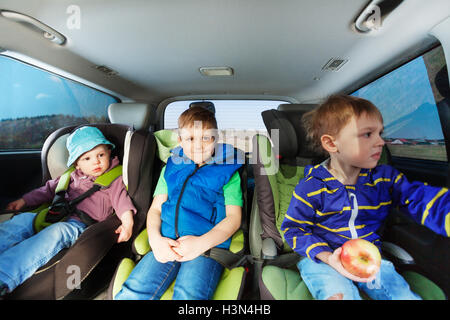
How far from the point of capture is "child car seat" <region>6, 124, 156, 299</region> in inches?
32.0

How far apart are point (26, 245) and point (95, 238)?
12.4 inches

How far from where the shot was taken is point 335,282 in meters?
0.61

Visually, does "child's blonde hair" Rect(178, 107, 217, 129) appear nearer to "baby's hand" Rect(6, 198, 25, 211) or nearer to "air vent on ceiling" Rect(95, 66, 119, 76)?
"baby's hand" Rect(6, 198, 25, 211)

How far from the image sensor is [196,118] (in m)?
0.93

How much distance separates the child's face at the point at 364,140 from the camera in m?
0.67

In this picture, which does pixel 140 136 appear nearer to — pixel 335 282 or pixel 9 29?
pixel 9 29

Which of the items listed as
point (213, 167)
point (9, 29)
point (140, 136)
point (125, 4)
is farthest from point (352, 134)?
point (9, 29)

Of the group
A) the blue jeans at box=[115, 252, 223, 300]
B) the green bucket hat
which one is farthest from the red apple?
the green bucket hat

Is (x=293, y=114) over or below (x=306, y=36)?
below

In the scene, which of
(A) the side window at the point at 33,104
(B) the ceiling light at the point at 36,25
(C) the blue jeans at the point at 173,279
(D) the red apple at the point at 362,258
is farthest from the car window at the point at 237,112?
(D) the red apple at the point at 362,258

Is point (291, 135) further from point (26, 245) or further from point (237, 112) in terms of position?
point (237, 112)

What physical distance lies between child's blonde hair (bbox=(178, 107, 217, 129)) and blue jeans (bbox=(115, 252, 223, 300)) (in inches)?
25.9
